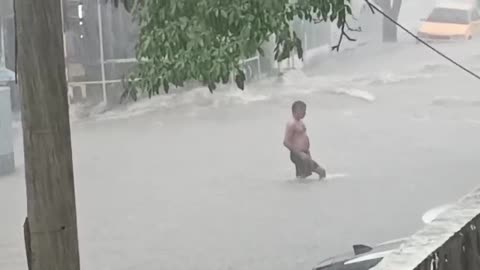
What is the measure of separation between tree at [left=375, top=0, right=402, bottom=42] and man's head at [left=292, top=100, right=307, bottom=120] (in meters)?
0.36

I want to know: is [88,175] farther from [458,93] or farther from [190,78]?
[458,93]

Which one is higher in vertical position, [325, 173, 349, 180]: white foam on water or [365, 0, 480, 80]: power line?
[365, 0, 480, 80]: power line

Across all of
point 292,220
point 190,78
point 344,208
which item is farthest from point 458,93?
point 190,78

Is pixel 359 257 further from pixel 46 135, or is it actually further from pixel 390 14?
pixel 46 135

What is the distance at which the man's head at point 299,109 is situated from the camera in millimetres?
2562

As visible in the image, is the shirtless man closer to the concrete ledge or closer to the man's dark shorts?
the man's dark shorts

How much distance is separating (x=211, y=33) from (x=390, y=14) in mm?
719

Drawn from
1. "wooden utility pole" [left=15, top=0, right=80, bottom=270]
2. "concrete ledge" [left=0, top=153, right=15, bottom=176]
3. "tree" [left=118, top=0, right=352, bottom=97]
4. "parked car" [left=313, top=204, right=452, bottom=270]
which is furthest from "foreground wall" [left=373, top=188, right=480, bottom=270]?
"concrete ledge" [left=0, top=153, right=15, bottom=176]

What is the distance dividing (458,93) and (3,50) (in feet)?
5.15

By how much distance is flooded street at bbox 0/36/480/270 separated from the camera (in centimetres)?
256

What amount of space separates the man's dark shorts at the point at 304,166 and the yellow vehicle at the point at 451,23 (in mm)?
583

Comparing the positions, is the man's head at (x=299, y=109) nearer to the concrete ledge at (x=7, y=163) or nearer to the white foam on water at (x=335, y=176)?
the white foam on water at (x=335, y=176)

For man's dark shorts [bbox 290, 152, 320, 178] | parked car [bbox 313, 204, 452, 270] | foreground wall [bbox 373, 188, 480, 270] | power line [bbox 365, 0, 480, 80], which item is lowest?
→ parked car [bbox 313, 204, 452, 270]

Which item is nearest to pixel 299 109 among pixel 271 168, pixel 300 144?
pixel 300 144
